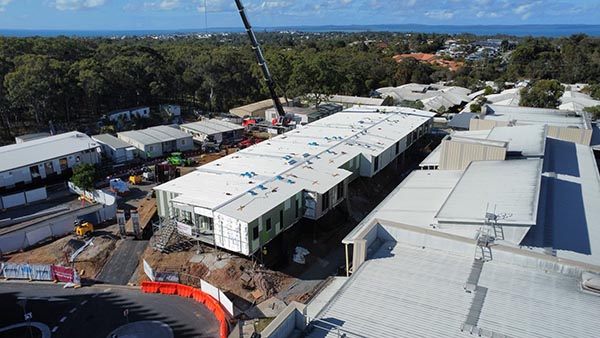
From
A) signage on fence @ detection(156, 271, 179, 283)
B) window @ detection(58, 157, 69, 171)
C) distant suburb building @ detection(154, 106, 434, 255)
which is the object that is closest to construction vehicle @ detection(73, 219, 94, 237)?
distant suburb building @ detection(154, 106, 434, 255)

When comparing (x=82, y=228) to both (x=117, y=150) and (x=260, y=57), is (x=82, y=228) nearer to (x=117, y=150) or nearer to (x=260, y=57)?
(x=117, y=150)

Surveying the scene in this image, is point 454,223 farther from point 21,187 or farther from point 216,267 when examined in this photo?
point 21,187

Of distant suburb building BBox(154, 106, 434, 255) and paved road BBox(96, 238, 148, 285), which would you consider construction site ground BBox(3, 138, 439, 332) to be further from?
distant suburb building BBox(154, 106, 434, 255)

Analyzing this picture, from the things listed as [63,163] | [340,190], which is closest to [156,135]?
→ [63,163]

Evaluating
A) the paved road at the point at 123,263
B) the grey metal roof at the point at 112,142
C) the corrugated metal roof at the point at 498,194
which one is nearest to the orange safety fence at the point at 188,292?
the paved road at the point at 123,263

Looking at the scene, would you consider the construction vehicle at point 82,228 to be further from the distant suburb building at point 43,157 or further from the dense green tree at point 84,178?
the distant suburb building at point 43,157

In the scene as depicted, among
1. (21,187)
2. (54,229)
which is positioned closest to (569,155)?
(54,229)
